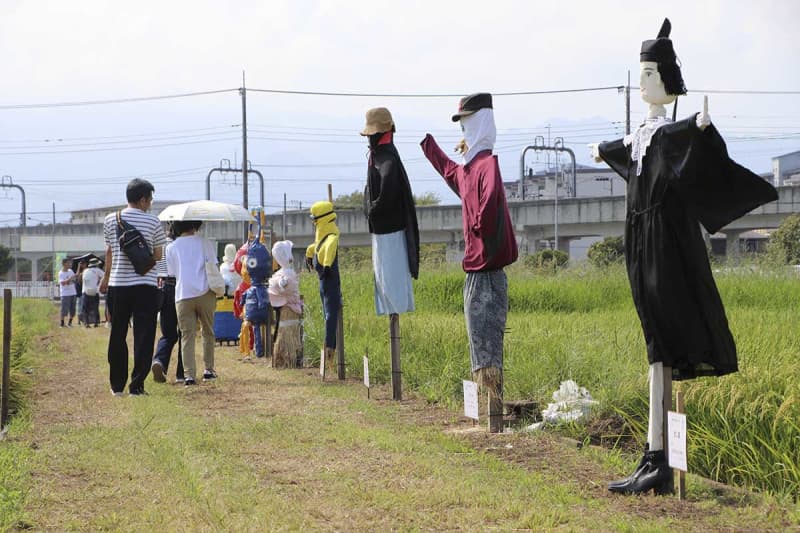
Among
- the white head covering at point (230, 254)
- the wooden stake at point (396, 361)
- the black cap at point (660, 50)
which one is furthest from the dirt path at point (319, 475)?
the white head covering at point (230, 254)

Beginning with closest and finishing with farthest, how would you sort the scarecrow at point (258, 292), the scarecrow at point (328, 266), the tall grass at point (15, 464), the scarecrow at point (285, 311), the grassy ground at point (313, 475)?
the grassy ground at point (313, 475)
the tall grass at point (15, 464)
the scarecrow at point (328, 266)
the scarecrow at point (285, 311)
the scarecrow at point (258, 292)

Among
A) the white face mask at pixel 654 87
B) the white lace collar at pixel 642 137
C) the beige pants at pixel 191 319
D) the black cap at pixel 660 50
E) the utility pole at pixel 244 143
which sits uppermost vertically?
the utility pole at pixel 244 143

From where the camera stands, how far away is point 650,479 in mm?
5449

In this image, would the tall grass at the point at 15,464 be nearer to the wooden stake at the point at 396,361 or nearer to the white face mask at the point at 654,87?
the wooden stake at the point at 396,361

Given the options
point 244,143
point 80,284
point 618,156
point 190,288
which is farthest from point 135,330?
point 244,143

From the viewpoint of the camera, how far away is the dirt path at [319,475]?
5023mm

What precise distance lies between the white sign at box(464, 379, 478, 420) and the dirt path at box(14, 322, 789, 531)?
16 centimetres

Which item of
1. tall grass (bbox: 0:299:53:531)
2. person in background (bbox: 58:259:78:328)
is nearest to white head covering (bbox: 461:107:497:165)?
tall grass (bbox: 0:299:53:531)

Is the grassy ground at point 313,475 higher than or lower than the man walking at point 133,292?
lower

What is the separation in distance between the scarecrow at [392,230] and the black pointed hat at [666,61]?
3.59 meters

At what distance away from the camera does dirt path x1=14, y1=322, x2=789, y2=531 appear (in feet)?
16.5

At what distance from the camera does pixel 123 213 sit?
9.70m

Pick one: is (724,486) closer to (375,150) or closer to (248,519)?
(248,519)

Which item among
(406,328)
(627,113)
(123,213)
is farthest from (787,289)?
(627,113)
